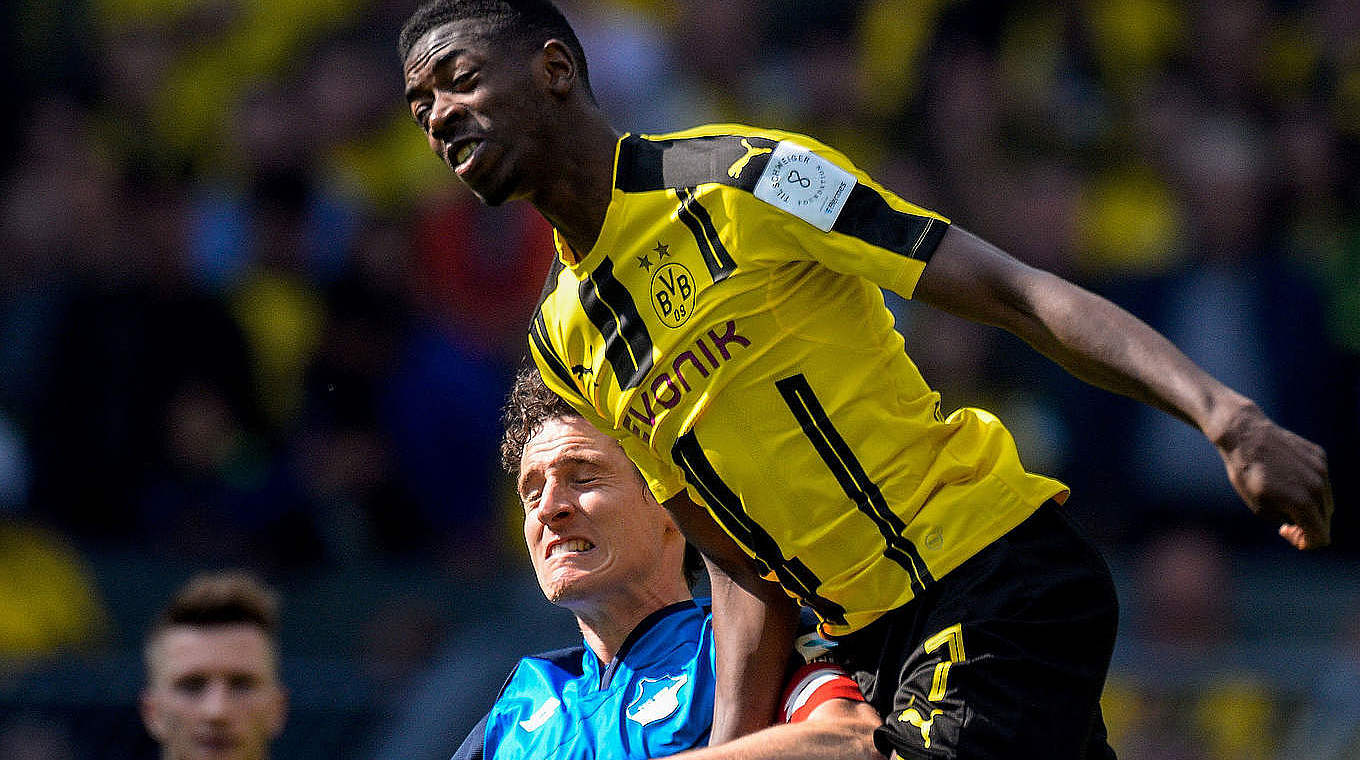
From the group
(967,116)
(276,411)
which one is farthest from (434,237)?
(967,116)

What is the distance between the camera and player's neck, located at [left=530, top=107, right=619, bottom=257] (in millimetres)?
3383

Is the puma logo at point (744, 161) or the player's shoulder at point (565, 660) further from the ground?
the puma logo at point (744, 161)

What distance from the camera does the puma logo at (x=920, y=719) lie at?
3.29 metres

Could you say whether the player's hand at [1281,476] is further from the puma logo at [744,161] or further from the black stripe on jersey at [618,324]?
the black stripe on jersey at [618,324]

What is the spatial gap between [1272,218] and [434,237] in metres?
3.55

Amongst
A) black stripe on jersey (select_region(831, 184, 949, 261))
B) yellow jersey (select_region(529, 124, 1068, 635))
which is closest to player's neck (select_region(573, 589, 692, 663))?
yellow jersey (select_region(529, 124, 1068, 635))

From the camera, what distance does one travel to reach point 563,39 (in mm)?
3445

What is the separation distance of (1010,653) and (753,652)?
63 cm

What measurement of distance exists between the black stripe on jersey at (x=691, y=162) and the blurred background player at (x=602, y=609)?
1077mm

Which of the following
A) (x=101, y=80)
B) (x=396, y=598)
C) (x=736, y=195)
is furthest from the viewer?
(x=101, y=80)

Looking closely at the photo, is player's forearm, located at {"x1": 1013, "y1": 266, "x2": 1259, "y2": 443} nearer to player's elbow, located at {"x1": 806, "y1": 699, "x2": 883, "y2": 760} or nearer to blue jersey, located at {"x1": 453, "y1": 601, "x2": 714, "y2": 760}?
player's elbow, located at {"x1": 806, "y1": 699, "x2": 883, "y2": 760}

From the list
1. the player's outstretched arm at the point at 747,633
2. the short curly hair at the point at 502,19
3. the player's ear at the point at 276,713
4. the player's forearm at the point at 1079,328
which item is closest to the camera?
the player's forearm at the point at 1079,328

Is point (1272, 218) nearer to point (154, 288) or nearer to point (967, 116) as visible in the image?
point (967, 116)

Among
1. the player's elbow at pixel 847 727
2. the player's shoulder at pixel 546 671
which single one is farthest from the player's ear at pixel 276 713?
the player's elbow at pixel 847 727
